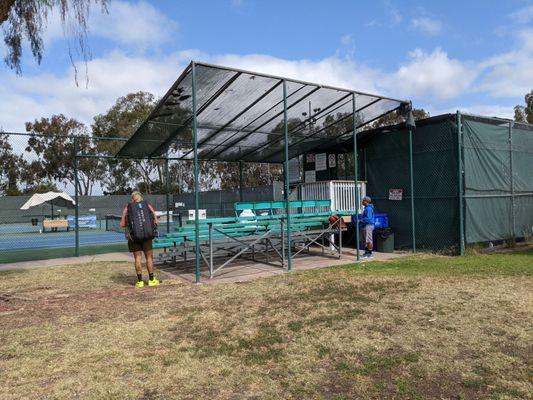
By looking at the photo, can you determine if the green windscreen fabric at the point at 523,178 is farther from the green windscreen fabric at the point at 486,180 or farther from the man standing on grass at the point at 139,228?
the man standing on grass at the point at 139,228

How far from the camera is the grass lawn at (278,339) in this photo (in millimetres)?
3510

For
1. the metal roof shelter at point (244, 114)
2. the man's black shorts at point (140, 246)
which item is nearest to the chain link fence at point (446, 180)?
the metal roof shelter at point (244, 114)

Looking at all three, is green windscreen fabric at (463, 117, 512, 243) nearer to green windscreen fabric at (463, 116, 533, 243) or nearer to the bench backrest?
green windscreen fabric at (463, 116, 533, 243)

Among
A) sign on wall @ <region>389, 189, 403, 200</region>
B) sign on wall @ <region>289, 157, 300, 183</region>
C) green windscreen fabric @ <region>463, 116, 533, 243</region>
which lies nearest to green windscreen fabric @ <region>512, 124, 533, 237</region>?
green windscreen fabric @ <region>463, 116, 533, 243</region>

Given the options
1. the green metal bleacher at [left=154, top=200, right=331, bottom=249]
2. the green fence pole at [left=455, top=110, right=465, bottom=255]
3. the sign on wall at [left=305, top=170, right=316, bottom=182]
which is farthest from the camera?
the sign on wall at [left=305, top=170, right=316, bottom=182]

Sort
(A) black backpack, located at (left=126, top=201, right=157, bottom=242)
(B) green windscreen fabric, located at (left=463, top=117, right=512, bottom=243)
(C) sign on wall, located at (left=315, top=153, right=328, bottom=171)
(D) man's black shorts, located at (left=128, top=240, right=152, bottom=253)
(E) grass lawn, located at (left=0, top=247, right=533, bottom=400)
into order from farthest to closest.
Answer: (C) sign on wall, located at (left=315, top=153, right=328, bottom=171), (B) green windscreen fabric, located at (left=463, top=117, right=512, bottom=243), (D) man's black shorts, located at (left=128, top=240, right=152, bottom=253), (A) black backpack, located at (left=126, top=201, right=157, bottom=242), (E) grass lawn, located at (left=0, top=247, right=533, bottom=400)

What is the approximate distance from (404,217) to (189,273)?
20.2 ft

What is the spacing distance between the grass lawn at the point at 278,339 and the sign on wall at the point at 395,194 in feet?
14.2

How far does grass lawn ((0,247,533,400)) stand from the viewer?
3.51 meters

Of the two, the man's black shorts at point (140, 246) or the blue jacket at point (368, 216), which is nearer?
the man's black shorts at point (140, 246)

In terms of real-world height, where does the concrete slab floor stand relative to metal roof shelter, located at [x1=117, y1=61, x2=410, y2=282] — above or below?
below

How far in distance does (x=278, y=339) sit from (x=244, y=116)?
676 centimetres

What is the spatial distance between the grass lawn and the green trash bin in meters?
3.64

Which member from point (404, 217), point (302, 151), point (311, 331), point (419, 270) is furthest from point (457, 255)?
point (311, 331)
